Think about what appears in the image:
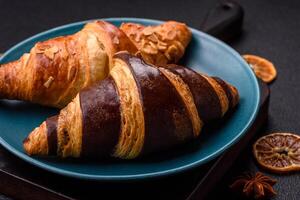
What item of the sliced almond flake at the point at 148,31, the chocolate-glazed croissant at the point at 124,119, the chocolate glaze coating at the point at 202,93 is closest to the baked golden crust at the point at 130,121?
the chocolate-glazed croissant at the point at 124,119

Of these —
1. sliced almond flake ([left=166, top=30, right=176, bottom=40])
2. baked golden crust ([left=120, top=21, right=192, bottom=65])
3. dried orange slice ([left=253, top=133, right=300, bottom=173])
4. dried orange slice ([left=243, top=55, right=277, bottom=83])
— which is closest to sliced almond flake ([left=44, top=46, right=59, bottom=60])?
baked golden crust ([left=120, top=21, right=192, bottom=65])

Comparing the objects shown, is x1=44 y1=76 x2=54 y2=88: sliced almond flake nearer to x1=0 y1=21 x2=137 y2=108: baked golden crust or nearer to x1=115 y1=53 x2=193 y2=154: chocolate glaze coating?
x1=0 y1=21 x2=137 y2=108: baked golden crust

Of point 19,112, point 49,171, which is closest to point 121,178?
point 49,171

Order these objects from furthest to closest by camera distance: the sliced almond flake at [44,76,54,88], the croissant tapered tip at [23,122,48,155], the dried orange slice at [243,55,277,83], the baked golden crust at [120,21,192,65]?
the dried orange slice at [243,55,277,83]
the baked golden crust at [120,21,192,65]
the sliced almond flake at [44,76,54,88]
the croissant tapered tip at [23,122,48,155]

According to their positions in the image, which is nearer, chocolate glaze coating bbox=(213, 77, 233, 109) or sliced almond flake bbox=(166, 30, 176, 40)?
chocolate glaze coating bbox=(213, 77, 233, 109)

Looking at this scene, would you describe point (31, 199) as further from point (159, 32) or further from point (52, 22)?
point (52, 22)

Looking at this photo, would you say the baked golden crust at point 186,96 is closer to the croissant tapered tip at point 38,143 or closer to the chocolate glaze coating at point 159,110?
the chocolate glaze coating at point 159,110

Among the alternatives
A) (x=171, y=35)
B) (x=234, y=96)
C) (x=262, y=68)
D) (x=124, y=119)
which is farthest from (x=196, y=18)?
(x=124, y=119)
